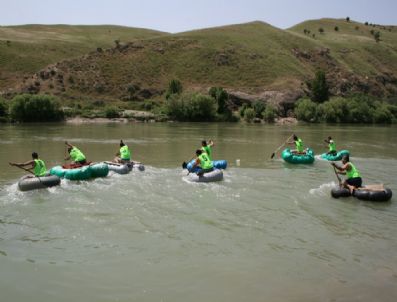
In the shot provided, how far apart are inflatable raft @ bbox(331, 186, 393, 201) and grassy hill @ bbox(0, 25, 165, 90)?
90324mm

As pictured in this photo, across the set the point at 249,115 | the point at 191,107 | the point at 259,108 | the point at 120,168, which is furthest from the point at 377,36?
the point at 120,168

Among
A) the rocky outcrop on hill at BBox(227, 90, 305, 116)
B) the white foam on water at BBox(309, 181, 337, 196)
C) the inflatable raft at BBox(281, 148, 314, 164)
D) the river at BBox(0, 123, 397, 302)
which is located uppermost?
the rocky outcrop on hill at BBox(227, 90, 305, 116)

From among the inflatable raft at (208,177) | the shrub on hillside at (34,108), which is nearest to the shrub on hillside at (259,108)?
the shrub on hillside at (34,108)

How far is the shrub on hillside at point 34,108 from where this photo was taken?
66.4 m

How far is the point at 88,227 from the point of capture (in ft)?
42.7

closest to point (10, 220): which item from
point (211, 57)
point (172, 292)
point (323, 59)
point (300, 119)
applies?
point (172, 292)

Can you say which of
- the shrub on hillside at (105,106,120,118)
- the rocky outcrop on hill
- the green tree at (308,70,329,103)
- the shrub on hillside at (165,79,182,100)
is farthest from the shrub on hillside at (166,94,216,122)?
the green tree at (308,70,329,103)

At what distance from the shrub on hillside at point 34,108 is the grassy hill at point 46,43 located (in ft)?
97.8

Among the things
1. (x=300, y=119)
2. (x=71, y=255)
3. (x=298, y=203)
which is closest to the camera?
(x=71, y=255)

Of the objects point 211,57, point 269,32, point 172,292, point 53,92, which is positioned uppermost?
point 269,32

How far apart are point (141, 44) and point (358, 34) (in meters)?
84.2

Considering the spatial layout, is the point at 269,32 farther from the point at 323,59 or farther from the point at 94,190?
the point at 94,190

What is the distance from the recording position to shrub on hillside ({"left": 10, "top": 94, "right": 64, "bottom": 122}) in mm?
66375

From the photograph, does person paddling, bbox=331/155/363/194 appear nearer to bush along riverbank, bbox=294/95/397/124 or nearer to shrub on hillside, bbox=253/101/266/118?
shrub on hillside, bbox=253/101/266/118
